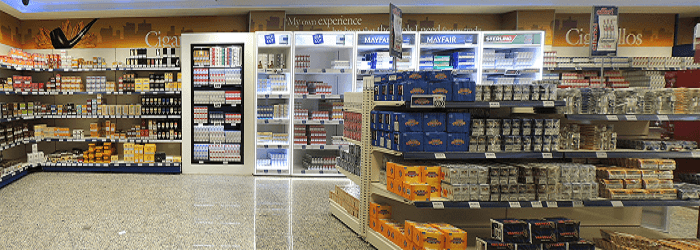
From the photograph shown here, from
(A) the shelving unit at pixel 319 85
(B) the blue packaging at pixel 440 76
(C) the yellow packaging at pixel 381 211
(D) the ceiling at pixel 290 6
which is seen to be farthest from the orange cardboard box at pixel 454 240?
(D) the ceiling at pixel 290 6

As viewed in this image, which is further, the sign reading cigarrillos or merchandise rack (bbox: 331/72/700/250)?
the sign reading cigarrillos

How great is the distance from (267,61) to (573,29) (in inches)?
233

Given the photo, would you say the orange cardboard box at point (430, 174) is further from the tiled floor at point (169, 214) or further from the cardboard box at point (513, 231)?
the tiled floor at point (169, 214)

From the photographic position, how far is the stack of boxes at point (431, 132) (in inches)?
139

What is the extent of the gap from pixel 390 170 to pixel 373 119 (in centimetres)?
54

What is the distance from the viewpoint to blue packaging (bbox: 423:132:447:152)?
11.6 feet

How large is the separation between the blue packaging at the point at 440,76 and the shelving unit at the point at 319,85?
3.93m

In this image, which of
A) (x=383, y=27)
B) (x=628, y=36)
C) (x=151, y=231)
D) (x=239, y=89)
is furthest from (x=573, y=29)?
(x=151, y=231)

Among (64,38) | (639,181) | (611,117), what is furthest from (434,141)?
(64,38)

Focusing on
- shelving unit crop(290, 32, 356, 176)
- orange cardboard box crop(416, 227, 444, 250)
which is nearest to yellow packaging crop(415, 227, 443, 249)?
orange cardboard box crop(416, 227, 444, 250)

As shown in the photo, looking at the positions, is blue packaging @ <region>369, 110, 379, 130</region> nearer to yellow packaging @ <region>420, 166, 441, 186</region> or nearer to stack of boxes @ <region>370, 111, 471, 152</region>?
stack of boxes @ <region>370, 111, 471, 152</region>

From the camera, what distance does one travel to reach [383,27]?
8258 mm

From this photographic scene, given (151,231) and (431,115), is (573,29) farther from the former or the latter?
(151,231)

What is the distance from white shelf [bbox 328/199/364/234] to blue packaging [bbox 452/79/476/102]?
1.66 meters
